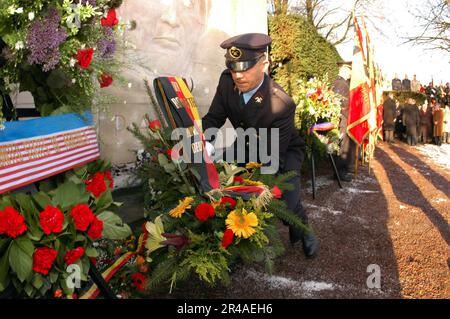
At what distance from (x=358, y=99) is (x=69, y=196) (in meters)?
6.45

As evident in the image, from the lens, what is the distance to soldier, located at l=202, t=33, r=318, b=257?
3402 mm

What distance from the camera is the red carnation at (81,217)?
2092 mm

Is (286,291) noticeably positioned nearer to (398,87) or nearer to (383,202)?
(383,202)

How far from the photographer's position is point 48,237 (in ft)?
6.73

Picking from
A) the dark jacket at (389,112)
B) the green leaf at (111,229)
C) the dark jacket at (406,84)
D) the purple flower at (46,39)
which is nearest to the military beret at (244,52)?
the purple flower at (46,39)

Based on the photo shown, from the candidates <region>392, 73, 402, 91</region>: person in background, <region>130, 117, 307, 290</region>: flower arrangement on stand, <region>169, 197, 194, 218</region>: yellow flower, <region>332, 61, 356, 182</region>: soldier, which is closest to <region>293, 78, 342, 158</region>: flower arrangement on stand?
<region>332, 61, 356, 182</region>: soldier

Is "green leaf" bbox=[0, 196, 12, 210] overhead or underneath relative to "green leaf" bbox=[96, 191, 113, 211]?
overhead

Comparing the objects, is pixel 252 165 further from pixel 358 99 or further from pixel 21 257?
pixel 358 99

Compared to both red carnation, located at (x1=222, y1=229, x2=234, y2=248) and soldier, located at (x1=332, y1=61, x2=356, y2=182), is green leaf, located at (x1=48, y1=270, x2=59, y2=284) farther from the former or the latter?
soldier, located at (x1=332, y1=61, x2=356, y2=182)

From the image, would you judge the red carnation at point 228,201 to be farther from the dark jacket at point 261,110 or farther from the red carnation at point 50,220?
the red carnation at point 50,220

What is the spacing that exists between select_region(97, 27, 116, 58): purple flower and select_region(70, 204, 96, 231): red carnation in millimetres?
937

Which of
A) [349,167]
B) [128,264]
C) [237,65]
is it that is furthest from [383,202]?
[128,264]

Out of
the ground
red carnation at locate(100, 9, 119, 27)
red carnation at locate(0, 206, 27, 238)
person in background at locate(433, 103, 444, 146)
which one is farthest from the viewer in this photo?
person in background at locate(433, 103, 444, 146)

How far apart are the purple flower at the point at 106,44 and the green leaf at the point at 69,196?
801 millimetres
